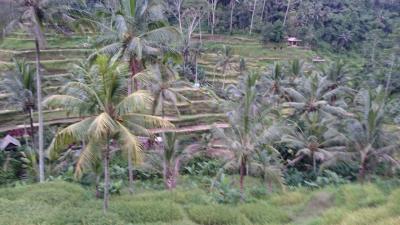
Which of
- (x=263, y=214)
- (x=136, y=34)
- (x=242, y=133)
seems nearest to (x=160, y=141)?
(x=242, y=133)

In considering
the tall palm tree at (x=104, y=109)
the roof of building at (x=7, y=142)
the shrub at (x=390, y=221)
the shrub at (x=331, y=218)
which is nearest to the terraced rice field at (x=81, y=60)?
the roof of building at (x=7, y=142)

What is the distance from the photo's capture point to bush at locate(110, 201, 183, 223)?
A: 1372 cm

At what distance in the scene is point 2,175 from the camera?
20.9 m

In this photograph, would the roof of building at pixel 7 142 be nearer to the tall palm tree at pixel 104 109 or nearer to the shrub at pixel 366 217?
the tall palm tree at pixel 104 109

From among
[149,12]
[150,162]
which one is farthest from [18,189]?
[149,12]


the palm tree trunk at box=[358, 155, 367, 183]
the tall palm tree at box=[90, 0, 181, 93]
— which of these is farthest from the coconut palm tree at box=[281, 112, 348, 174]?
the tall palm tree at box=[90, 0, 181, 93]

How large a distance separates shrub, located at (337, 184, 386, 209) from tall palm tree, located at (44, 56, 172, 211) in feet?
25.3

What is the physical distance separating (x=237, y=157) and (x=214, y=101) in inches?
672

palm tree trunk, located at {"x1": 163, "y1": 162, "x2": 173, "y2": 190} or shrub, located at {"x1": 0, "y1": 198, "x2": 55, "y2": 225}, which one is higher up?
shrub, located at {"x1": 0, "y1": 198, "x2": 55, "y2": 225}

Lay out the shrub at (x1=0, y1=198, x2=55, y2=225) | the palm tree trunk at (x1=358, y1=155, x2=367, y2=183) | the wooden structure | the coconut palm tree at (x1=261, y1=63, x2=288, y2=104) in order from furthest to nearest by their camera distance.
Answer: the wooden structure
the coconut palm tree at (x1=261, y1=63, x2=288, y2=104)
the palm tree trunk at (x1=358, y1=155, x2=367, y2=183)
the shrub at (x1=0, y1=198, x2=55, y2=225)

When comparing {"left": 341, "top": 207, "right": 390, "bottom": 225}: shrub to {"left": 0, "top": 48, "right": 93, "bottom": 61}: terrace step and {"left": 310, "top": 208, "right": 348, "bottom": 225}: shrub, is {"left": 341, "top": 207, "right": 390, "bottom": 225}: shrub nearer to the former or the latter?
{"left": 310, "top": 208, "right": 348, "bottom": 225}: shrub

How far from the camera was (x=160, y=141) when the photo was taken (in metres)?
23.2

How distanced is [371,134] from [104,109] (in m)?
13.3

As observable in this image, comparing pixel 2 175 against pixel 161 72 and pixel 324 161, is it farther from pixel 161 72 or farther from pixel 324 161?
pixel 324 161
